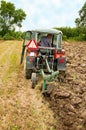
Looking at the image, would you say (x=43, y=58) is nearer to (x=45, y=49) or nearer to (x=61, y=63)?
(x=45, y=49)

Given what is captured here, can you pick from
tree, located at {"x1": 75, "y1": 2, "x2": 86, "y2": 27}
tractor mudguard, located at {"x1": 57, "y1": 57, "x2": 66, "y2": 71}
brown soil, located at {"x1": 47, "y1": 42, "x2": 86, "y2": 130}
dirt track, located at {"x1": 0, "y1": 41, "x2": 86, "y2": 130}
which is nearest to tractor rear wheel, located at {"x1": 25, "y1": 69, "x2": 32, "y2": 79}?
dirt track, located at {"x1": 0, "y1": 41, "x2": 86, "y2": 130}

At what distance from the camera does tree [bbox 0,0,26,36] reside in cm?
7146

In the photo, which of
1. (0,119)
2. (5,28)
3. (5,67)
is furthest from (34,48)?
(5,28)

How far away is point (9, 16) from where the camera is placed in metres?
72.9

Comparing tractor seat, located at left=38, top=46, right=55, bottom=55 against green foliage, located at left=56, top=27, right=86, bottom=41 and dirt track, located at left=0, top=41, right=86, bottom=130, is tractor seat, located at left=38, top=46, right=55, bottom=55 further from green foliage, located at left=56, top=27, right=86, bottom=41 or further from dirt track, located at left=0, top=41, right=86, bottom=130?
green foliage, located at left=56, top=27, right=86, bottom=41

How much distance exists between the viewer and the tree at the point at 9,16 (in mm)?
71456

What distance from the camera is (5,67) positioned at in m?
17.0

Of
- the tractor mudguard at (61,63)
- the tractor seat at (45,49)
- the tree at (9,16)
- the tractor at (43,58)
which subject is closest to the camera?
the tractor at (43,58)

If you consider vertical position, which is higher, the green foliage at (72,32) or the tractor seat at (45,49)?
the tractor seat at (45,49)

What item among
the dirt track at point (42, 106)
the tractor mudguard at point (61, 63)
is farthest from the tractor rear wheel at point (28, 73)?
the tractor mudguard at point (61, 63)

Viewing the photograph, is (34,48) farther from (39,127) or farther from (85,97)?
(39,127)

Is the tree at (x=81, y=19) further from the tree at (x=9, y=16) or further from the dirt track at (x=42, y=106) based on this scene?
the dirt track at (x=42, y=106)

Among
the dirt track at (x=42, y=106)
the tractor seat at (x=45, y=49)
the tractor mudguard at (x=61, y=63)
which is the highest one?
the tractor seat at (x=45, y=49)

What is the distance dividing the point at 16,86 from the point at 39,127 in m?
4.08
